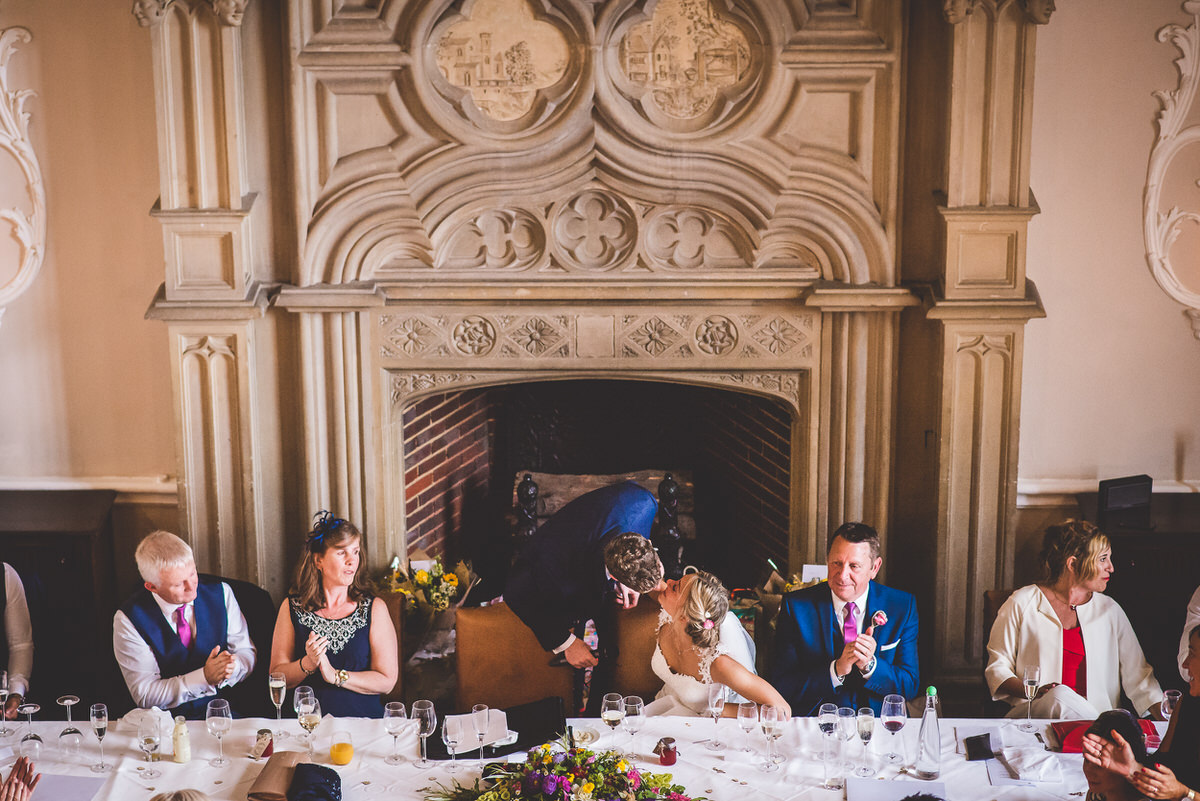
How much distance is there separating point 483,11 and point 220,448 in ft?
6.21

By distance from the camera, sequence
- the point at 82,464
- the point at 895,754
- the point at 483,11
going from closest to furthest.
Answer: the point at 895,754
the point at 483,11
the point at 82,464

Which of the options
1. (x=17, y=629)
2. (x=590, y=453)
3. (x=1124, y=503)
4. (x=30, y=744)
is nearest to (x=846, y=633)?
(x=1124, y=503)

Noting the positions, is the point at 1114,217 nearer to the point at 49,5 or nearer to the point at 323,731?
the point at 323,731

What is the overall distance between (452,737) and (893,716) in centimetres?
116

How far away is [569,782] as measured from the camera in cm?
288

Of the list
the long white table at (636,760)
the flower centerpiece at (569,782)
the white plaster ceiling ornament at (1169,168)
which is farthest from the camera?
the white plaster ceiling ornament at (1169,168)

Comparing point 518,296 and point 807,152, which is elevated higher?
point 807,152

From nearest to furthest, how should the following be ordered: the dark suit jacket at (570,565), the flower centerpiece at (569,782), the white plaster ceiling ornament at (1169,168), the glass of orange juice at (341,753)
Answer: the flower centerpiece at (569,782) < the glass of orange juice at (341,753) < the dark suit jacket at (570,565) < the white plaster ceiling ornament at (1169,168)

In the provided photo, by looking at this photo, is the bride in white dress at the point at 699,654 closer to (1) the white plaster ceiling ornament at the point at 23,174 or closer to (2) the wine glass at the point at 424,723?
(2) the wine glass at the point at 424,723

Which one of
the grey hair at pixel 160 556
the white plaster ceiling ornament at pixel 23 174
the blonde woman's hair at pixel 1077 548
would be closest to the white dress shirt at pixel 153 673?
the grey hair at pixel 160 556

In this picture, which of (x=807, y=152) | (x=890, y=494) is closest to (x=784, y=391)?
(x=890, y=494)

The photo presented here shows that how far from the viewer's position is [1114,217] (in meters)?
4.60

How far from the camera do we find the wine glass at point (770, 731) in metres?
3.15

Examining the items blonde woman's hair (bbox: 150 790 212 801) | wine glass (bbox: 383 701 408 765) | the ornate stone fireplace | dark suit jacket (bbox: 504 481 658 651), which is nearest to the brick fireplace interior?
the ornate stone fireplace
